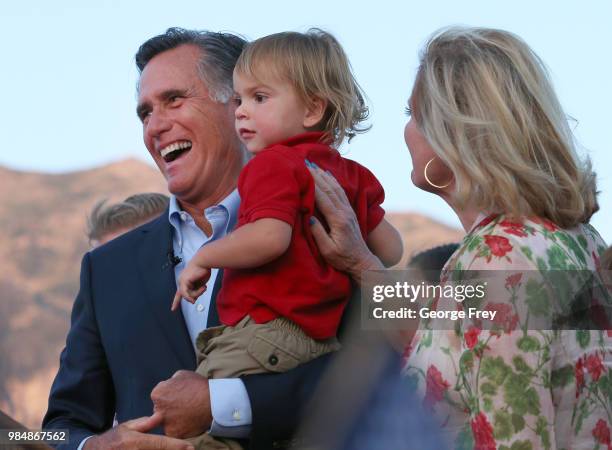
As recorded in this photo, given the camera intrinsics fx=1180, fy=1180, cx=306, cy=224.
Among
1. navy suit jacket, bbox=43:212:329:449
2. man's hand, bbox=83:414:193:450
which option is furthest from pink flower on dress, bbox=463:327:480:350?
navy suit jacket, bbox=43:212:329:449

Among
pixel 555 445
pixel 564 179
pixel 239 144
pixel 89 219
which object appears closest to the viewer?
pixel 555 445

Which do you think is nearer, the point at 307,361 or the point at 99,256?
the point at 307,361

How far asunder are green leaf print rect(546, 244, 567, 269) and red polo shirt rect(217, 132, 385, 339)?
2.29 ft

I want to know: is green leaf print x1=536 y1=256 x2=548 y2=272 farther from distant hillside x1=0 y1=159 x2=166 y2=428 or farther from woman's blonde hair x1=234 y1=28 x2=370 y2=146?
distant hillside x1=0 y1=159 x2=166 y2=428

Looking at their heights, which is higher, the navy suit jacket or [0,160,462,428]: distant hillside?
[0,160,462,428]: distant hillside

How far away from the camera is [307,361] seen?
3387 mm

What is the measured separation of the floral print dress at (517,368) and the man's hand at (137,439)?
2.32 feet

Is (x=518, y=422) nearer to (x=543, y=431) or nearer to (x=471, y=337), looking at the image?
(x=543, y=431)

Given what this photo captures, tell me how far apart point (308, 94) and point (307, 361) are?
0.81 meters

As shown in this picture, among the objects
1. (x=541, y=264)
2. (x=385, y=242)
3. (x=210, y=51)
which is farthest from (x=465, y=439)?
(x=210, y=51)

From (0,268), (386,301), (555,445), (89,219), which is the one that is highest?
(0,268)

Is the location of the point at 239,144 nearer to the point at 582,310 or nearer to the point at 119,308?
the point at 119,308

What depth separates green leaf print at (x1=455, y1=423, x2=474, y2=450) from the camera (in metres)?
2.95

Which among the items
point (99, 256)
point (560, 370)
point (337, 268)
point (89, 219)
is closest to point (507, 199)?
point (560, 370)
